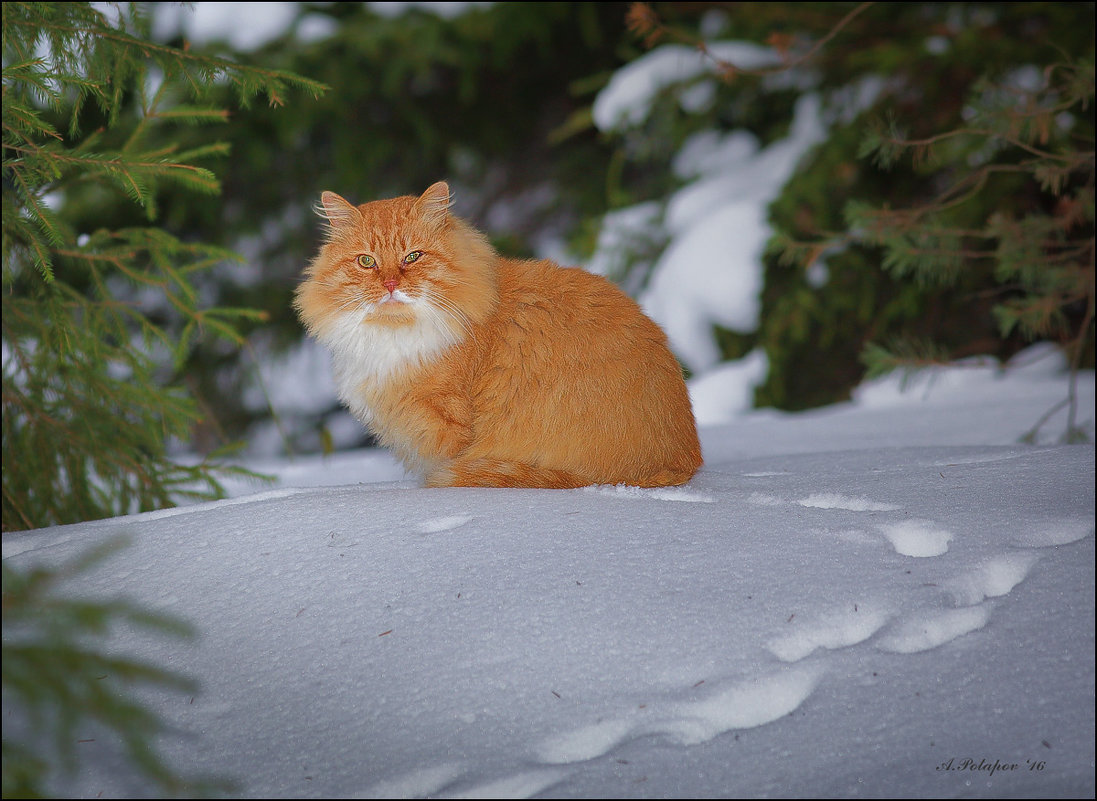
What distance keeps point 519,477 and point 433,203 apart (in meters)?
0.92

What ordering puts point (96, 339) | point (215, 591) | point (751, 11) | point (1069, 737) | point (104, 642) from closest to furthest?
point (1069, 737)
point (104, 642)
point (215, 591)
point (96, 339)
point (751, 11)

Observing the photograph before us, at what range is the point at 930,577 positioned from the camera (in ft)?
5.08

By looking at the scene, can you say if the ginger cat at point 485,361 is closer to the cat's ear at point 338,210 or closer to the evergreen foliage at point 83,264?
the cat's ear at point 338,210

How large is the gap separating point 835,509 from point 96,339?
2.34 m

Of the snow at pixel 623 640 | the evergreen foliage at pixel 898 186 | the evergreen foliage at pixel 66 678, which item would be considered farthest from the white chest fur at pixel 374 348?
the evergreen foliage at pixel 898 186

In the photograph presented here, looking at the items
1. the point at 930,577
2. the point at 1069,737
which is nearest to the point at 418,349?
the point at 930,577

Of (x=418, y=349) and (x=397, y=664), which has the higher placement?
(x=418, y=349)

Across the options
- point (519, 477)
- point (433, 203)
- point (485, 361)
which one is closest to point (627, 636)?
point (519, 477)

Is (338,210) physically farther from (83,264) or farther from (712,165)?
(712,165)

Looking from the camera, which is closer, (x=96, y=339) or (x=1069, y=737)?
(x=1069, y=737)

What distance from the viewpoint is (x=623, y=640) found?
1.45 meters

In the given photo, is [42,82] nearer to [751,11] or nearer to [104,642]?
[104,642]

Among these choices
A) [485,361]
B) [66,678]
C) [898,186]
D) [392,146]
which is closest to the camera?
[66,678]

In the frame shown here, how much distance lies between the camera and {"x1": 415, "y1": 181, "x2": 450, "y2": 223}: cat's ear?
2.52 m
